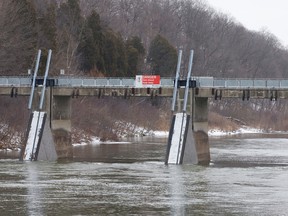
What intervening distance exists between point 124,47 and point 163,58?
14.1 m

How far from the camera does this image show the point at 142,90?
68.5 metres

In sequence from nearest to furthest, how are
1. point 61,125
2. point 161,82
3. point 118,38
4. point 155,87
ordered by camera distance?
point 155,87, point 161,82, point 61,125, point 118,38

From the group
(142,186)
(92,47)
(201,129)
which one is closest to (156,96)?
(201,129)

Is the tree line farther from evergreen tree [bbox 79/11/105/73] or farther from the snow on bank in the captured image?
the snow on bank

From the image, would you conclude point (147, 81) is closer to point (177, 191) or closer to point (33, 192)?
point (177, 191)

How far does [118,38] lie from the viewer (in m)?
120

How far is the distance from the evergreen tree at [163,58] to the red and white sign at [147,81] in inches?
2484

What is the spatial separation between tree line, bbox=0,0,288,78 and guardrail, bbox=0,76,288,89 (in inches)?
545

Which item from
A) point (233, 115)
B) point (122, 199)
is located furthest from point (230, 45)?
point (122, 199)

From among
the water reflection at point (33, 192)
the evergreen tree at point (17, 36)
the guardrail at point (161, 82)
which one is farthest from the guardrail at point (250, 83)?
the evergreen tree at point (17, 36)

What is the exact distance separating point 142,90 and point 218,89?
22.3 ft

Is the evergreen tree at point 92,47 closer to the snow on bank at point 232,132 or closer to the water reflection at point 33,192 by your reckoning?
the snow on bank at point 232,132

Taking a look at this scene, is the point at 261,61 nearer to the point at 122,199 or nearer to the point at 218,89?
the point at 218,89

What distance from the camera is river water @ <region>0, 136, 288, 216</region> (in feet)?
117
